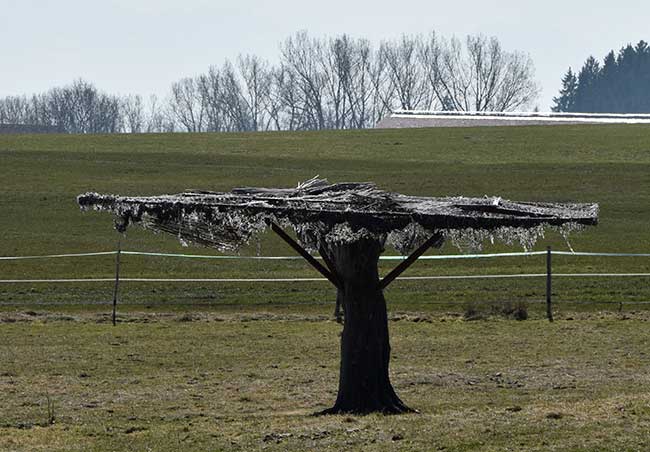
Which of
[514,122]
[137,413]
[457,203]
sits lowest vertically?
[137,413]

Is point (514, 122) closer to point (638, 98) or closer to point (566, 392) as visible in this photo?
point (566, 392)

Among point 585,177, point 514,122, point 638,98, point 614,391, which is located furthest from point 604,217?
point 638,98

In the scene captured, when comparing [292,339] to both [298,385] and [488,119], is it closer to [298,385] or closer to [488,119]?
[298,385]

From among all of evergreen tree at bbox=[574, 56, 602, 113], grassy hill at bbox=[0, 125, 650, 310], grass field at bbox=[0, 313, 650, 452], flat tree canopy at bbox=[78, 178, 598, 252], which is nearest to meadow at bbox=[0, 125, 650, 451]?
grass field at bbox=[0, 313, 650, 452]

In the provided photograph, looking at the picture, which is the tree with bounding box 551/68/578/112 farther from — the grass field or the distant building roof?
the grass field

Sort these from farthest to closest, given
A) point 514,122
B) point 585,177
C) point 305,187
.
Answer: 1. point 514,122
2. point 585,177
3. point 305,187

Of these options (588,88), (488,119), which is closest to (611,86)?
(588,88)

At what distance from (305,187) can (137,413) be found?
9.73 ft

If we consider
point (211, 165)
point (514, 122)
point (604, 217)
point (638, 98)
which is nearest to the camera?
point (604, 217)

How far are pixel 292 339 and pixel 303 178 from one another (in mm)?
27432

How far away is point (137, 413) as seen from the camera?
13.0 metres

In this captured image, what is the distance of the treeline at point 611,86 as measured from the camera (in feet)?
614

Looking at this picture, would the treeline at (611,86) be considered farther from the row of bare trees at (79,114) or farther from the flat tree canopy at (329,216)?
the flat tree canopy at (329,216)

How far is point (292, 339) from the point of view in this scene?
20.3 m
